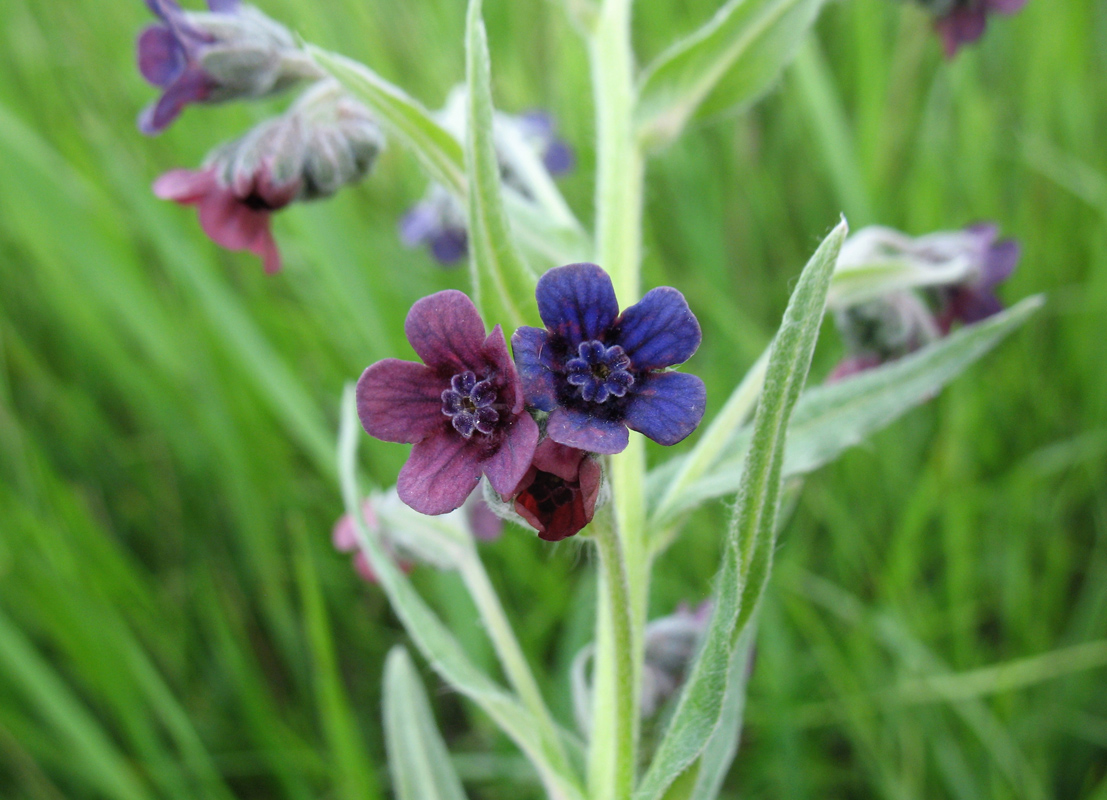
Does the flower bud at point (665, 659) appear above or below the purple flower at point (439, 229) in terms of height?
below

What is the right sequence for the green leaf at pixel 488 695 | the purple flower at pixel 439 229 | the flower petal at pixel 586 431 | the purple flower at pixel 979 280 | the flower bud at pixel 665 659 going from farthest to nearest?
the purple flower at pixel 439 229 < the purple flower at pixel 979 280 < the flower bud at pixel 665 659 < the green leaf at pixel 488 695 < the flower petal at pixel 586 431

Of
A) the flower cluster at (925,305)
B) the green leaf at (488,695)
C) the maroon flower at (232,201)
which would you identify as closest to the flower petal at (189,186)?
the maroon flower at (232,201)

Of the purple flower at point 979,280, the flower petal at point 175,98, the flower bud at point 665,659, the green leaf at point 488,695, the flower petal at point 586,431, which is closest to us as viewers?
the flower petal at point 586,431

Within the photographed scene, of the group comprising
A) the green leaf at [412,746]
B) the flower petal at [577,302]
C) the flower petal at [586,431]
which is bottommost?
the green leaf at [412,746]

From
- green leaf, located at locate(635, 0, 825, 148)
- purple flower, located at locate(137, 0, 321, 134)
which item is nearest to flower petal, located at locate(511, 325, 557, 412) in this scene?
green leaf, located at locate(635, 0, 825, 148)

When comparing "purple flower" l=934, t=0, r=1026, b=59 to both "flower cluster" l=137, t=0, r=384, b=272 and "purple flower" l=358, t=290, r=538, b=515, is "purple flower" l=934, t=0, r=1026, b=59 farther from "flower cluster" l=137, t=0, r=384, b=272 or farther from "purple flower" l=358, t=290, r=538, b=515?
"purple flower" l=358, t=290, r=538, b=515

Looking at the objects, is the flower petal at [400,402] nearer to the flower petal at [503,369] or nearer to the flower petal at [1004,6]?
the flower petal at [503,369]
